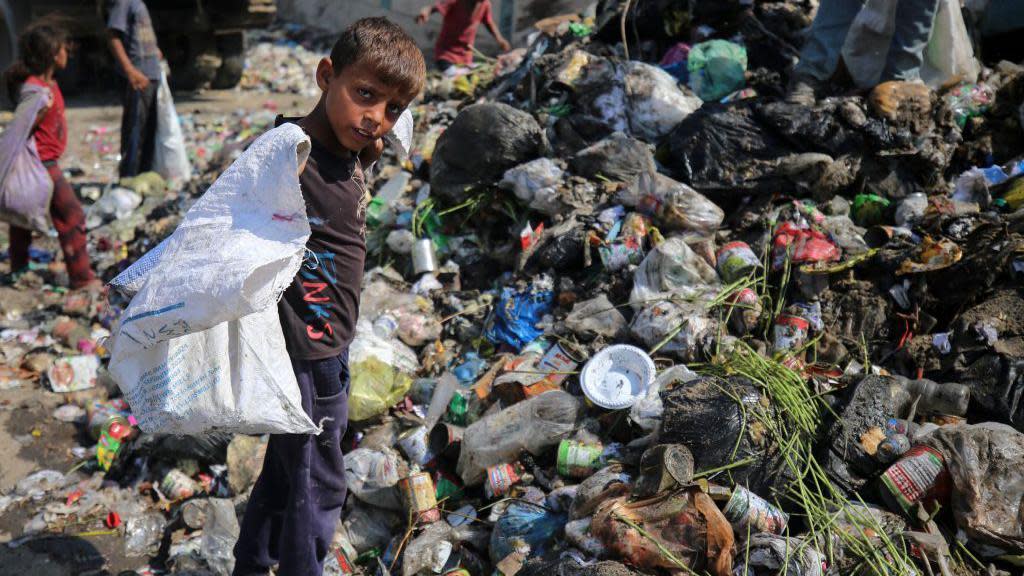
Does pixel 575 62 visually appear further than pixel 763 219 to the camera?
Yes

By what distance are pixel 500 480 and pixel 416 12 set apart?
820cm

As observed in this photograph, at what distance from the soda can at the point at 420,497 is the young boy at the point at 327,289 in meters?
0.46

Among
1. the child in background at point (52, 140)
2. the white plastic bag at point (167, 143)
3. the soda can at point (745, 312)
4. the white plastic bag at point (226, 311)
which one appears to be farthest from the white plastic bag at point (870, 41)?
the white plastic bag at point (167, 143)

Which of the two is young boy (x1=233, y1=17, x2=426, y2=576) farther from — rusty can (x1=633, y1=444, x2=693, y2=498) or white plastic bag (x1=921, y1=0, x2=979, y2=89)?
white plastic bag (x1=921, y1=0, x2=979, y2=89)

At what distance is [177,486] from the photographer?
10.1 ft

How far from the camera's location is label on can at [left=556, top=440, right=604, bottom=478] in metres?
2.63

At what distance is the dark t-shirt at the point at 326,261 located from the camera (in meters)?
1.89

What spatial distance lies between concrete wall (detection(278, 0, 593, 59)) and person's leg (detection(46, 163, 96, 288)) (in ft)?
17.8

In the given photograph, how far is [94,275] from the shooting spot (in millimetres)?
4801

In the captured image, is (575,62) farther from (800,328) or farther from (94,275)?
(94,275)

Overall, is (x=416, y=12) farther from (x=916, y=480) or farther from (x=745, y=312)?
(x=916, y=480)

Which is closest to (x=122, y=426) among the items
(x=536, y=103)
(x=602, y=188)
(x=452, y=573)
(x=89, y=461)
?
(x=89, y=461)

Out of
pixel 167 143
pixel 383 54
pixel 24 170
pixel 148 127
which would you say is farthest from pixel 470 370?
pixel 148 127

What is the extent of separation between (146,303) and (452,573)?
4.24ft
